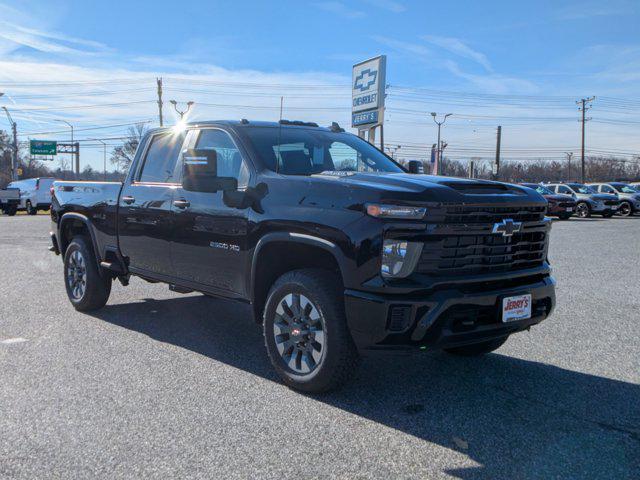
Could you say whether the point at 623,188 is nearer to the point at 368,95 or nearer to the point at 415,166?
the point at 368,95

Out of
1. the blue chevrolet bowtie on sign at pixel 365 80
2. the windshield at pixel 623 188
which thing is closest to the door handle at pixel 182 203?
the blue chevrolet bowtie on sign at pixel 365 80

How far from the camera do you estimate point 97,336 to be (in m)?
5.62

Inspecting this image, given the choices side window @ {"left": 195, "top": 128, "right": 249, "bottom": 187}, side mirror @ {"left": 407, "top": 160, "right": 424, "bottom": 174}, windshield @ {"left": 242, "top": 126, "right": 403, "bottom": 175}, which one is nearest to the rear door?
side window @ {"left": 195, "top": 128, "right": 249, "bottom": 187}

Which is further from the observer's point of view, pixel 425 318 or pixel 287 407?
pixel 287 407

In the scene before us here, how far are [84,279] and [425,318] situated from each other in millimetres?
4404

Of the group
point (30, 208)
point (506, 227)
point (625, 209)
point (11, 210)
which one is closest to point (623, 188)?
point (625, 209)

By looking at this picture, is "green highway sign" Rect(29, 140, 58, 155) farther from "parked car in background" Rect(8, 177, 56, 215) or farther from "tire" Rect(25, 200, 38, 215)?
"tire" Rect(25, 200, 38, 215)

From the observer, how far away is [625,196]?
32.8m

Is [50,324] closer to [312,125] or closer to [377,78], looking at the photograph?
[312,125]

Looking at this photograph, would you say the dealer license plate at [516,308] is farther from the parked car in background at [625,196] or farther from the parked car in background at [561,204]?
the parked car in background at [625,196]

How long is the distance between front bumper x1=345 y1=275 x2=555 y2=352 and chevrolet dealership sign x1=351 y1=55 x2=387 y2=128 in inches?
803

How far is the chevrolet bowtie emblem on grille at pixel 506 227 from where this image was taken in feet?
12.9

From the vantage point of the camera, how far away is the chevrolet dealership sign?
24.0 metres

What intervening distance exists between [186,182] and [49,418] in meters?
1.91
